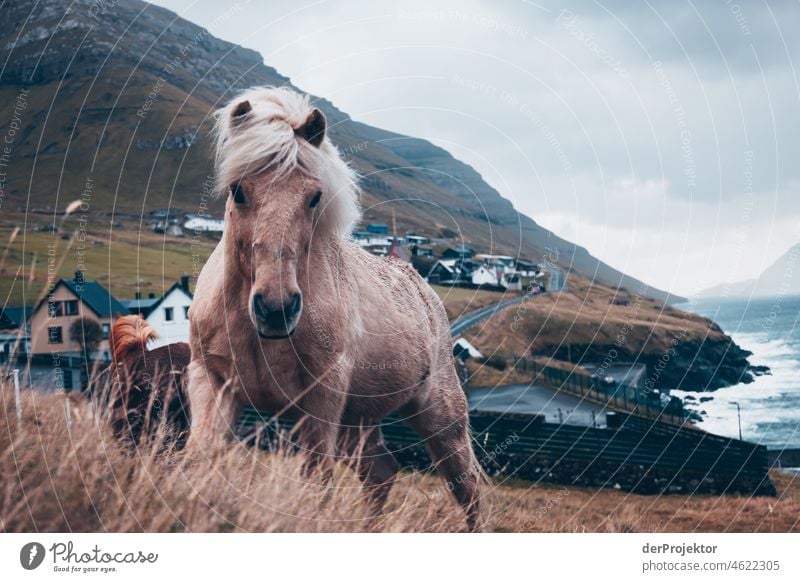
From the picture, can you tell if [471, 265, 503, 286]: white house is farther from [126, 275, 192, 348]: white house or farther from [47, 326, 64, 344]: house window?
[47, 326, 64, 344]: house window

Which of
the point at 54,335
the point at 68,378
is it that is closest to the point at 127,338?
the point at 54,335

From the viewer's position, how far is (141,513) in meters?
3.31

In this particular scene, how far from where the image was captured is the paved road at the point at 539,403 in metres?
10.7

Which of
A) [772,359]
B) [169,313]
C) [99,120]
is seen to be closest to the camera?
[169,313]

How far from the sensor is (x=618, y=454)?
10.0 meters

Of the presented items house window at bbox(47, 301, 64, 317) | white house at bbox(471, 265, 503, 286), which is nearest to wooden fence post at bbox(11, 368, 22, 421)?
house window at bbox(47, 301, 64, 317)

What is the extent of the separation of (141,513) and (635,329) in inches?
480

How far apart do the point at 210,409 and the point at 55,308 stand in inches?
101

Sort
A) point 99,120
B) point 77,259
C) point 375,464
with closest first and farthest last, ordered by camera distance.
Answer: point 375,464 < point 99,120 < point 77,259
